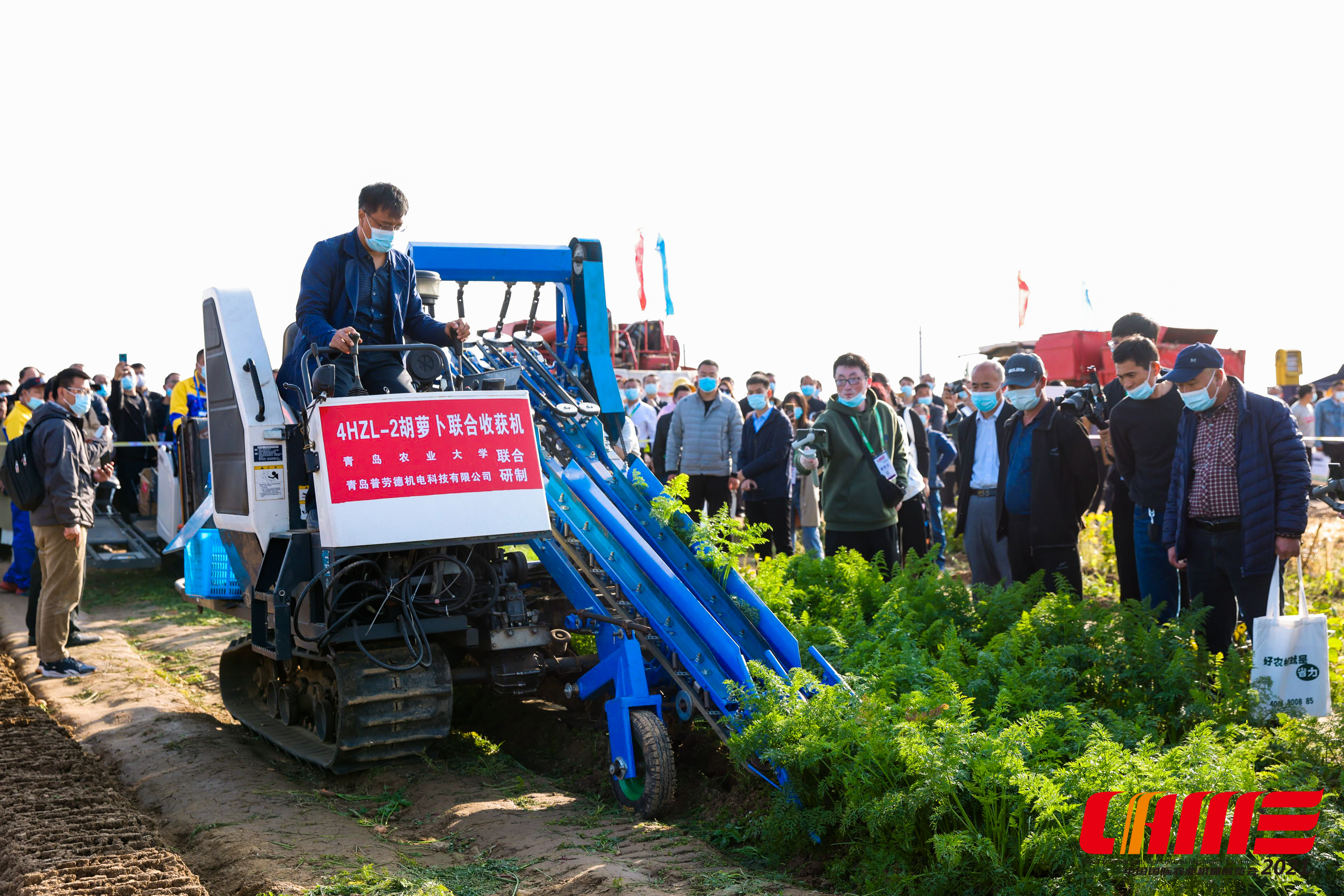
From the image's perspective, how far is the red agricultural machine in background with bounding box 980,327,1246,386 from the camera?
47.9 ft

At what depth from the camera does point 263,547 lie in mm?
5871

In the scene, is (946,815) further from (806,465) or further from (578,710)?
(806,465)

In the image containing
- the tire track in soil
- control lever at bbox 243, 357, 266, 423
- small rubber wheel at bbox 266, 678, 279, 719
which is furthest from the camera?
small rubber wheel at bbox 266, 678, 279, 719

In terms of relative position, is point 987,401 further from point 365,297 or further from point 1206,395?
point 365,297

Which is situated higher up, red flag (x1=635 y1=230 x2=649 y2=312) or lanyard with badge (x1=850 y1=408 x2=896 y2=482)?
red flag (x1=635 y1=230 x2=649 y2=312)

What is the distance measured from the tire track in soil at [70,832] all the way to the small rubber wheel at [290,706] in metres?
0.95

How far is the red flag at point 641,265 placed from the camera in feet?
87.6

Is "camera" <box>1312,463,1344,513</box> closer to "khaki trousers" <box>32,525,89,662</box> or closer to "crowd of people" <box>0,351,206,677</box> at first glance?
"crowd of people" <box>0,351,206,677</box>

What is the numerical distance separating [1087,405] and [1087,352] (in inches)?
333

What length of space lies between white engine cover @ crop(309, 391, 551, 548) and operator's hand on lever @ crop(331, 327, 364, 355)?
26cm

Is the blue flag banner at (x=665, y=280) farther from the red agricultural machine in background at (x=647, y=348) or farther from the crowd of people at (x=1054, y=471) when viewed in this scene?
the crowd of people at (x=1054, y=471)

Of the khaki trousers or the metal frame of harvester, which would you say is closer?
the metal frame of harvester

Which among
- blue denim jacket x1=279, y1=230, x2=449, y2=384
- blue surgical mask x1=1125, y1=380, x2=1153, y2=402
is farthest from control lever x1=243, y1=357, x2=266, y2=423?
blue surgical mask x1=1125, y1=380, x2=1153, y2=402

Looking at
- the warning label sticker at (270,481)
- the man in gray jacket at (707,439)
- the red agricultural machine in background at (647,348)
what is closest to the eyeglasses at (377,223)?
the warning label sticker at (270,481)
